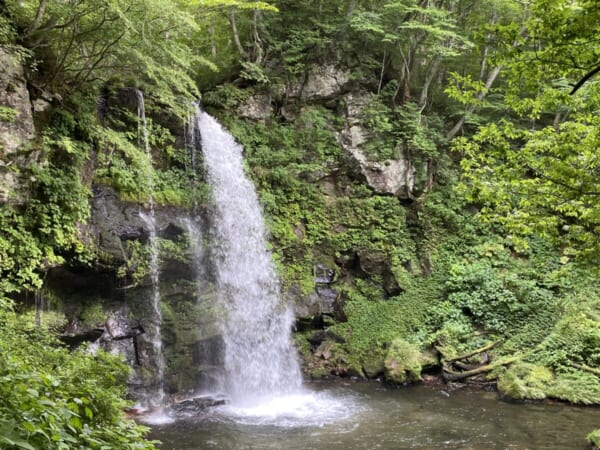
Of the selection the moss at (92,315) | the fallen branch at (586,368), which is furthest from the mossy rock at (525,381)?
the moss at (92,315)

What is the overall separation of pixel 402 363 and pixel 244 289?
476 cm

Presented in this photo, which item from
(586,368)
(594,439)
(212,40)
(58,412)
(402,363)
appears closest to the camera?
(58,412)

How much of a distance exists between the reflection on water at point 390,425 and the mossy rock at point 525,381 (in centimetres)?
33

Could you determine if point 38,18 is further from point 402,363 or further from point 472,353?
point 472,353

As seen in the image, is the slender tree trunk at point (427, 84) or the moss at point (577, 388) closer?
the moss at point (577, 388)

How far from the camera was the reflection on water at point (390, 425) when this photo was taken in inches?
314

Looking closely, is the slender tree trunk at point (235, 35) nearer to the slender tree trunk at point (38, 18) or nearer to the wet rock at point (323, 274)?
the slender tree trunk at point (38, 18)

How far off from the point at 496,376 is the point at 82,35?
1223 cm

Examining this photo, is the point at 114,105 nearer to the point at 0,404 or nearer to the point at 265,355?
the point at 265,355

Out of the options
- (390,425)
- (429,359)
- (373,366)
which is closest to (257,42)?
(373,366)

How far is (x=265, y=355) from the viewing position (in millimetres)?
11789

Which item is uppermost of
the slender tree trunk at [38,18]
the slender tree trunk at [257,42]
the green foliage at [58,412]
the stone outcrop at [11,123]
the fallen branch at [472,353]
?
the slender tree trunk at [257,42]

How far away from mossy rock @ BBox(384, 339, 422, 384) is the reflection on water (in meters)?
0.78

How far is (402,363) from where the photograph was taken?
11.8m
